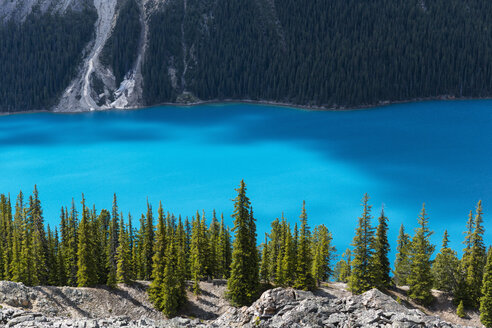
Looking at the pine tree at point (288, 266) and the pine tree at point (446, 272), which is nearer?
the pine tree at point (446, 272)

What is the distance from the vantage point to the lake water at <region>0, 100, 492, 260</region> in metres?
87.8

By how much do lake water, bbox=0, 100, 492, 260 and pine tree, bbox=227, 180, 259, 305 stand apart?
2610cm

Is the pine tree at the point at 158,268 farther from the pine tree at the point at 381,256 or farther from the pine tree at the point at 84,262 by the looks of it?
Result: the pine tree at the point at 381,256

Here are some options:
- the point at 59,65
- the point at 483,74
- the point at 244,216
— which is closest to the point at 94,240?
the point at 244,216

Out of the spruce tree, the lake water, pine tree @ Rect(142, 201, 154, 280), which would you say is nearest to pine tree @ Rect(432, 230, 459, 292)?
the lake water

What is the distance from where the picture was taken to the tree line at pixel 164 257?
163ft

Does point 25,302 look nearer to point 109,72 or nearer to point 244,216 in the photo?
point 244,216

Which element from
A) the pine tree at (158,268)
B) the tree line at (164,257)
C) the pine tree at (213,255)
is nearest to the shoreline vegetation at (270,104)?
the tree line at (164,257)

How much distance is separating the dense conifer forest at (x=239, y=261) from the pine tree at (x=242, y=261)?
0.10 m

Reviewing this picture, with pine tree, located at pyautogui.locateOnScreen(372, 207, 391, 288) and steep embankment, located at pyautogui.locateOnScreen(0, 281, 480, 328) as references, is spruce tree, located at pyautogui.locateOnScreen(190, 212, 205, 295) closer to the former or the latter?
steep embankment, located at pyautogui.locateOnScreen(0, 281, 480, 328)

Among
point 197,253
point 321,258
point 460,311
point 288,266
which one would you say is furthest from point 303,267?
point 460,311

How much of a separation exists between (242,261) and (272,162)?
2578 inches

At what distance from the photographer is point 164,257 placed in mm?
49969

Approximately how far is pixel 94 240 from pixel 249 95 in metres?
144
